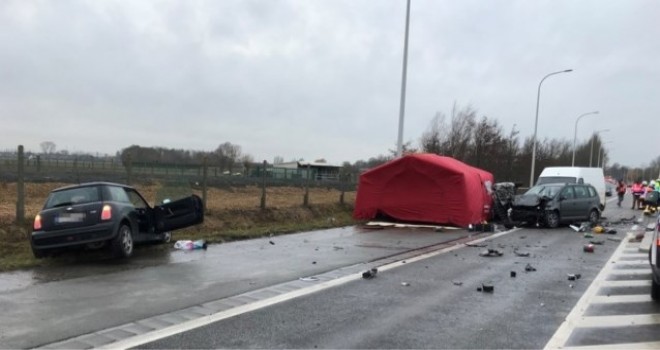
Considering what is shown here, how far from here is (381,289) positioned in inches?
331

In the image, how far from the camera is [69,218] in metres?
10.1

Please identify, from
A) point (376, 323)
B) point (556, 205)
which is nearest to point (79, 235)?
point (376, 323)

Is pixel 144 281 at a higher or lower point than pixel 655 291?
lower

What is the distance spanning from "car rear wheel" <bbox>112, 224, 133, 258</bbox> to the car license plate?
682 mm

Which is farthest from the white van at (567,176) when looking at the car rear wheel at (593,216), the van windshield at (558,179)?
the car rear wheel at (593,216)

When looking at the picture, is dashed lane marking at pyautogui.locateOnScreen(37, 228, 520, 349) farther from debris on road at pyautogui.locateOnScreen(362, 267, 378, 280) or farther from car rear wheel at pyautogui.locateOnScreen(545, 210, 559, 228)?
car rear wheel at pyautogui.locateOnScreen(545, 210, 559, 228)

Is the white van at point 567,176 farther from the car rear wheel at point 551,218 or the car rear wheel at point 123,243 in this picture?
the car rear wheel at point 123,243

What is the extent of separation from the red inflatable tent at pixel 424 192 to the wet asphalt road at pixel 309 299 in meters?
6.99

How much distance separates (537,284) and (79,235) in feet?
25.0

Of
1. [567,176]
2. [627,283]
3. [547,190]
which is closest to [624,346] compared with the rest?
[627,283]

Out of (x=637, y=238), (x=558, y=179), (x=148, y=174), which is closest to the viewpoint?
(x=637, y=238)

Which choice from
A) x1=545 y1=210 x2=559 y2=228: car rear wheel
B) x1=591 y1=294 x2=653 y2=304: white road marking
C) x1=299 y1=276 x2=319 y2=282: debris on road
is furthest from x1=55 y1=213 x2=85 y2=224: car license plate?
x1=545 y1=210 x2=559 y2=228: car rear wheel

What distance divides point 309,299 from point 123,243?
4.63m

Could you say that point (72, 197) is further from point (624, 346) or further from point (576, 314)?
point (624, 346)
